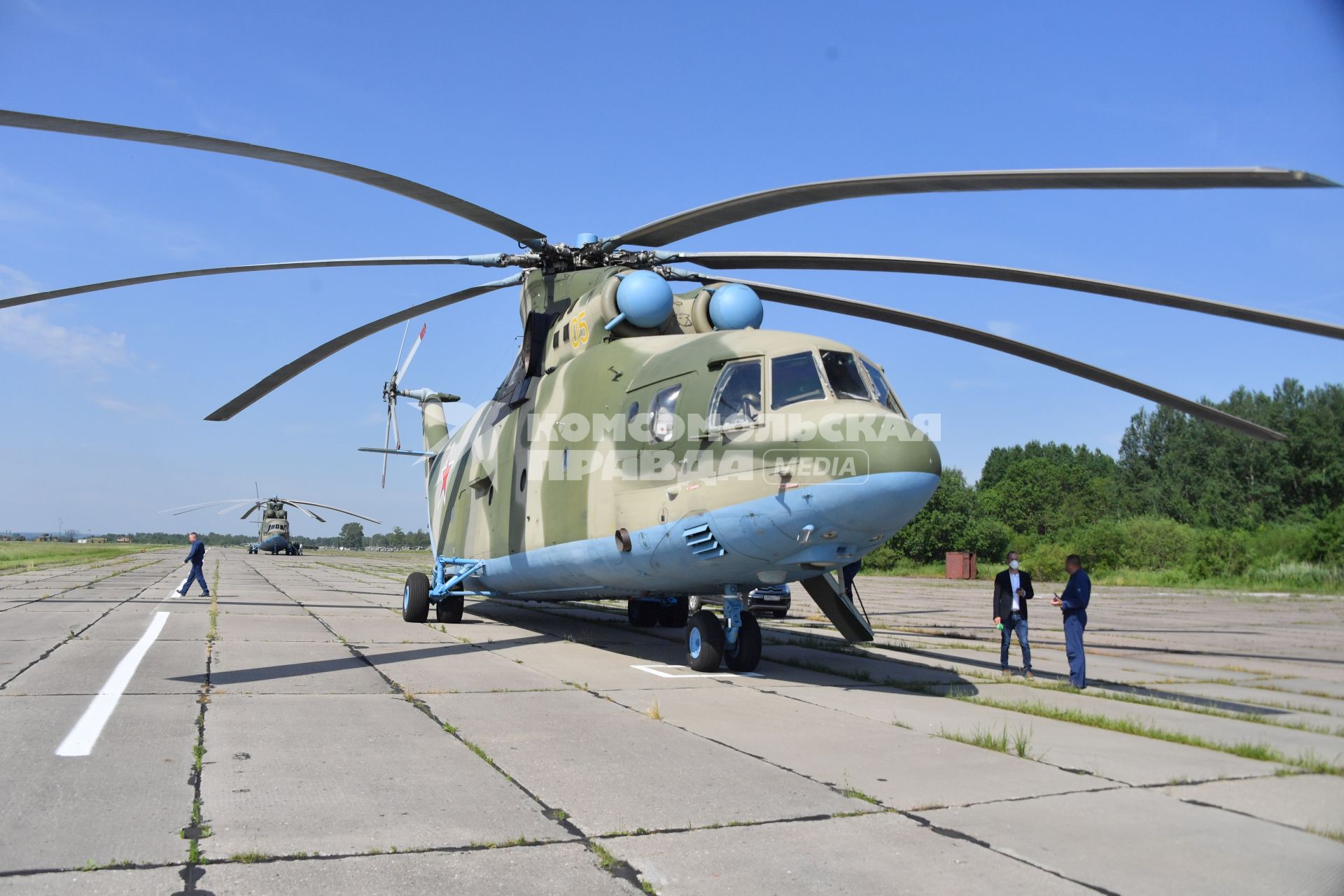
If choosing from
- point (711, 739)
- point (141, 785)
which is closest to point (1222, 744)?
point (711, 739)

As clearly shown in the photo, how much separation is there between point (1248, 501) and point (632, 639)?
51824 mm

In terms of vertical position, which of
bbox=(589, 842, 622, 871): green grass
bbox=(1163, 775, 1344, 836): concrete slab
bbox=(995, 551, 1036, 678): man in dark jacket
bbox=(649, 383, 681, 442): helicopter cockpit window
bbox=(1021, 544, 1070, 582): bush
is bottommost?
bbox=(1021, 544, 1070, 582): bush

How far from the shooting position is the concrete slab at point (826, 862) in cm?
347

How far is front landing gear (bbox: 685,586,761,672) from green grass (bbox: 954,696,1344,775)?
2.24m

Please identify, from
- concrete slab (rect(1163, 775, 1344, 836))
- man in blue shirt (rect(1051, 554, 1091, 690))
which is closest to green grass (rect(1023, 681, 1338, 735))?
man in blue shirt (rect(1051, 554, 1091, 690))

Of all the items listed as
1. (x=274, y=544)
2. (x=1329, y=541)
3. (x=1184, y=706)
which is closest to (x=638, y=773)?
(x=1184, y=706)

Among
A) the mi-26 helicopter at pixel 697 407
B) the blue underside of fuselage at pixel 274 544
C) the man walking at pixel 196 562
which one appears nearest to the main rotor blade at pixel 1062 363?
the mi-26 helicopter at pixel 697 407

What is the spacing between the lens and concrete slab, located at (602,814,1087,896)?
11.4 ft

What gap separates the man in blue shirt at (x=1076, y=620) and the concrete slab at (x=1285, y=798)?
3971mm

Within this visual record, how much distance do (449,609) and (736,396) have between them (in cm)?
810

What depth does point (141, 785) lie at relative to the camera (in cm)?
464

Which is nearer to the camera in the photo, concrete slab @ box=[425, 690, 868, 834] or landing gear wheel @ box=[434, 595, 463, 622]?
concrete slab @ box=[425, 690, 868, 834]

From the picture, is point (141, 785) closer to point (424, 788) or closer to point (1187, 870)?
point (424, 788)

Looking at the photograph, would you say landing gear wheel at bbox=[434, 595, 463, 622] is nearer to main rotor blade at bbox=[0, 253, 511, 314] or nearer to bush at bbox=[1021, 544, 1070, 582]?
main rotor blade at bbox=[0, 253, 511, 314]
